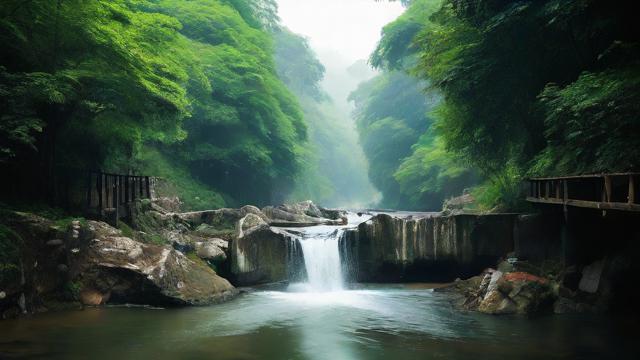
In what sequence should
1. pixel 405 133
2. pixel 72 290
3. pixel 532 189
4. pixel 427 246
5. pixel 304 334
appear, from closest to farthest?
pixel 304 334, pixel 72 290, pixel 532 189, pixel 427 246, pixel 405 133

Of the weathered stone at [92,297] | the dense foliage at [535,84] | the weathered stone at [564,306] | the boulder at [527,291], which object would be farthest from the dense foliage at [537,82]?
the weathered stone at [92,297]

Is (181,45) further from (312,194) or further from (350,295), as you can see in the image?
(312,194)

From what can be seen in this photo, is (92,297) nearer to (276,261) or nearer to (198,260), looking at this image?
(198,260)

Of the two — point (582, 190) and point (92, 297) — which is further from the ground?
point (582, 190)

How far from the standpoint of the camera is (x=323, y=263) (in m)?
18.8

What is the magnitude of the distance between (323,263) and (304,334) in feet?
23.1

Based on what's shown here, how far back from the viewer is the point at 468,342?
1083 cm

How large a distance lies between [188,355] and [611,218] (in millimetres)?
11756

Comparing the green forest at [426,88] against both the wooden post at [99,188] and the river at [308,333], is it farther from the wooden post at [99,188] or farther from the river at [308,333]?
the river at [308,333]

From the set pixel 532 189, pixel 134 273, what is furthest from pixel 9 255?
pixel 532 189

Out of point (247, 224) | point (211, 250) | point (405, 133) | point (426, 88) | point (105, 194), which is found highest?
point (405, 133)

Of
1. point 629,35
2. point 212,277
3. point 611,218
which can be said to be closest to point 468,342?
point 611,218

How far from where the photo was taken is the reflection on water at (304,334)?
32.6 feet

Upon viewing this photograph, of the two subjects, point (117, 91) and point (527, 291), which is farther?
point (117, 91)
